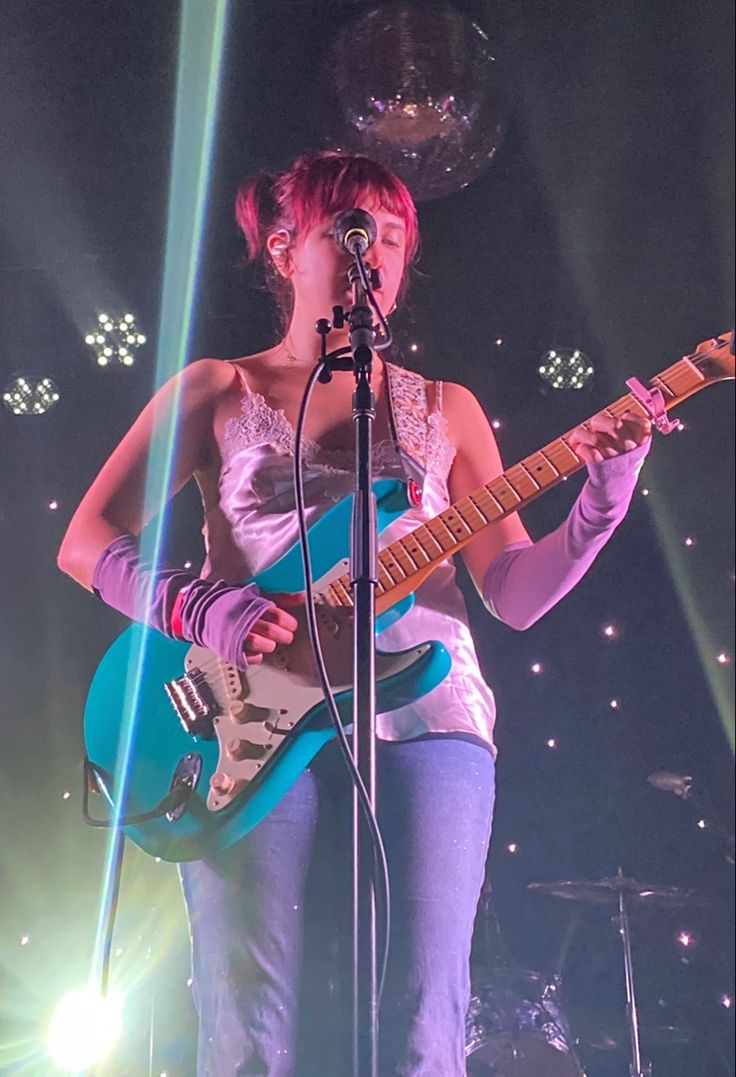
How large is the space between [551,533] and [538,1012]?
82 cm

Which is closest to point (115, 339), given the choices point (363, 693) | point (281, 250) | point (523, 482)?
point (281, 250)

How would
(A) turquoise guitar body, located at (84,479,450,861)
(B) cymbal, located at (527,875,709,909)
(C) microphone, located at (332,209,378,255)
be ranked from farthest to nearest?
(B) cymbal, located at (527,875,709,909)
(A) turquoise guitar body, located at (84,479,450,861)
(C) microphone, located at (332,209,378,255)

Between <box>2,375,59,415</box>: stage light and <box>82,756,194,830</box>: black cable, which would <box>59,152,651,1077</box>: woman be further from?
<box>2,375,59,415</box>: stage light

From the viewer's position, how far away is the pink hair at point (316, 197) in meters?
1.84

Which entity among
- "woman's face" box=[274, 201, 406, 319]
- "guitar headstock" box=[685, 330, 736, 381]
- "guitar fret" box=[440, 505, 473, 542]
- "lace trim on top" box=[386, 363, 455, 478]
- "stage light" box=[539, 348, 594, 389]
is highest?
"woman's face" box=[274, 201, 406, 319]

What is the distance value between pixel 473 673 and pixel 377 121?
1.07 metres

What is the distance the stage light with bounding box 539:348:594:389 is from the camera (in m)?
2.06

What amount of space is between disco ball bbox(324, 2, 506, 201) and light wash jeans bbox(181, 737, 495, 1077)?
3.78ft

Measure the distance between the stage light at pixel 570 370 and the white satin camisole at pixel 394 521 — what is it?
0.37 metres

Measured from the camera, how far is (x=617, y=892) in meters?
1.79

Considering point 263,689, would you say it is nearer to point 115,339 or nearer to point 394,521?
point 394,521

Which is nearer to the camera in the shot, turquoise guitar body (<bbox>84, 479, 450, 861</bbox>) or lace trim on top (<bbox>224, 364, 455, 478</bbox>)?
turquoise guitar body (<bbox>84, 479, 450, 861</bbox>)

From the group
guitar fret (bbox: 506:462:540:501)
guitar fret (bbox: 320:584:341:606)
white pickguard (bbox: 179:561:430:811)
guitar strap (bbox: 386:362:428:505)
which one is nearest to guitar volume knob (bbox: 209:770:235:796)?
white pickguard (bbox: 179:561:430:811)

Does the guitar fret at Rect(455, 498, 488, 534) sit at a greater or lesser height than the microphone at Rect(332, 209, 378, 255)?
lesser
